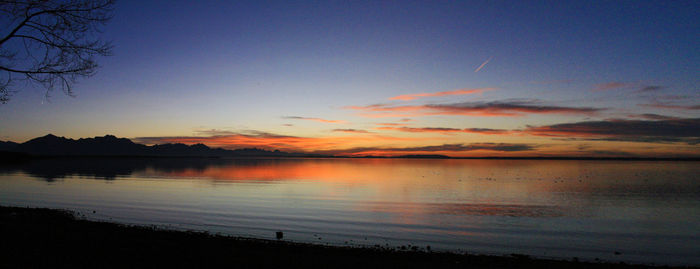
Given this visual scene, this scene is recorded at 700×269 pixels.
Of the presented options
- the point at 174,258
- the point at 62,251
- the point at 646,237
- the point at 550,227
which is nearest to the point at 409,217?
the point at 550,227

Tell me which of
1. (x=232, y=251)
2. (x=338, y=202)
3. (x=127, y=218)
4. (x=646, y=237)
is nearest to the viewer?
(x=232, y=251)

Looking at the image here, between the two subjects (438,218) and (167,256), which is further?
(438,218)

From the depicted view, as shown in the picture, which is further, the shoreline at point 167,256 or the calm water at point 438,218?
the calm water at point 438,218

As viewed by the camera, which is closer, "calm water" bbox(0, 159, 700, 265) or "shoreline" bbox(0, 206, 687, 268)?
"shoreline" bbox(0, 206, 687, 268)

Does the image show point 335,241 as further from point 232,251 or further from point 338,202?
point 338,202

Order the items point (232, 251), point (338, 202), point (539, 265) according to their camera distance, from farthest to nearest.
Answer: point (338, 202) → point (539, 265) → point (232, 251)

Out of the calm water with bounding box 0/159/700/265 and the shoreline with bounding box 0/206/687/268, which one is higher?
the shoreline with bounding box 0/206/687/268

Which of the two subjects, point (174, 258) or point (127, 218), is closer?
point (174, 258)

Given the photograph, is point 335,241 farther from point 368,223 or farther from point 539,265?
point 539,265

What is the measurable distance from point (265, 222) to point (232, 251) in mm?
12034

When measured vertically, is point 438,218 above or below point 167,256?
below

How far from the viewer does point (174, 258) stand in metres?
10.2

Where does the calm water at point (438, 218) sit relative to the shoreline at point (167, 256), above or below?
below

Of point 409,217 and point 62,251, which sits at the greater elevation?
point 62,251
